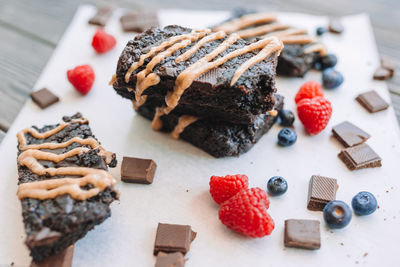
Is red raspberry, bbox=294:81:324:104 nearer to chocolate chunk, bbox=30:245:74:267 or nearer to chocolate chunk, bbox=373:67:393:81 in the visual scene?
chocolate chunk, bbox=373:67:393:81

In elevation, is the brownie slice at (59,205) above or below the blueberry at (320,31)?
below

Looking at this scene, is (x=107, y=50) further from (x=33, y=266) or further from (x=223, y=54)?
(x=33, y=266)

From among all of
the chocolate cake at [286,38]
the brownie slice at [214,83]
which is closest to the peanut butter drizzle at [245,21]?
the chocolate cake at [286,38]

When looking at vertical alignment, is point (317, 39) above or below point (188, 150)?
above

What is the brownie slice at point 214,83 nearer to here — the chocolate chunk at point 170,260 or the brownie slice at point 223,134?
the brownie slice at point 223,134

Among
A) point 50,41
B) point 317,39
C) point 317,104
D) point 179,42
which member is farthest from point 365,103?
point 50,41

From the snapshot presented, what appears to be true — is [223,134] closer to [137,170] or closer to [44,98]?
[137,170]
